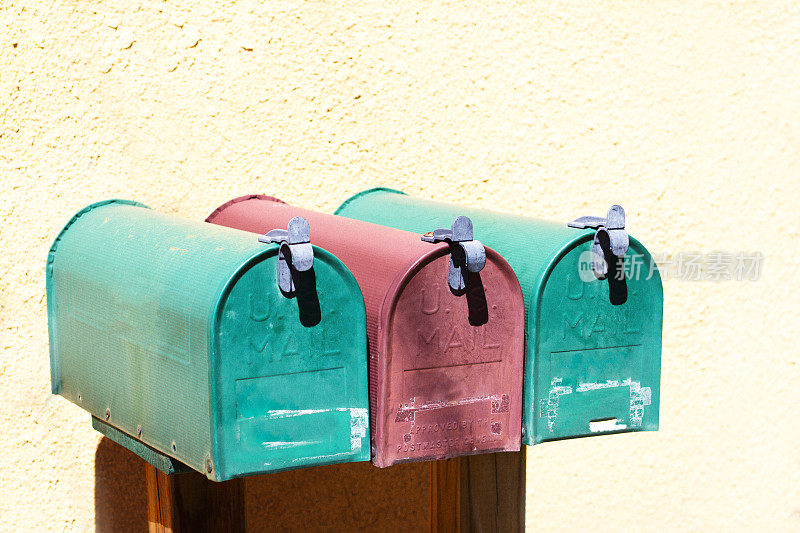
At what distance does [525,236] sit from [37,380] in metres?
1.64

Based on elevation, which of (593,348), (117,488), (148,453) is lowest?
(117,488)

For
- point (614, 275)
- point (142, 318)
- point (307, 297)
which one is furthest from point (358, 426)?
point (614, 275)

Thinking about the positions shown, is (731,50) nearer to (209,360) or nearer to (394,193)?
(394,193)

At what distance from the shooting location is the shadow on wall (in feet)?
10.8

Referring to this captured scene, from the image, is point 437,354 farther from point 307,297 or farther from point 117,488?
point 117,488

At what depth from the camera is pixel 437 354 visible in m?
2.21

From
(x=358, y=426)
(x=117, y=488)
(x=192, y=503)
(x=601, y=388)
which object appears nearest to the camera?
(x=358, y=426)

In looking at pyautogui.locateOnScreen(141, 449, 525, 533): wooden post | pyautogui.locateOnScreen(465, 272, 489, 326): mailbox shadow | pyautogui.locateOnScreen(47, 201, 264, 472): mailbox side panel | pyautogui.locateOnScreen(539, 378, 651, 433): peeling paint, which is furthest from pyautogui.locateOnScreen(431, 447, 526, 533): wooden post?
pyautogui.locateOnScreen(47, 201, 264, 472): mailbox side panel

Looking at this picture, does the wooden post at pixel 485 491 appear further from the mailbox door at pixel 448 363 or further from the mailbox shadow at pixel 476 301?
the mailbox shadow at pixel 476 301

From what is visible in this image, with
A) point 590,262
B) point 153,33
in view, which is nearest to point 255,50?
point 153,33

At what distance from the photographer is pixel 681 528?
165 inches

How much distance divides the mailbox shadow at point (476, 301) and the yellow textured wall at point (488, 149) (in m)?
1.33

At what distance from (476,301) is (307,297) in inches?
15.4

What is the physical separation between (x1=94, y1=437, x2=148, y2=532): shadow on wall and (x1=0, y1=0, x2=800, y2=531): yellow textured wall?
0.12ft
